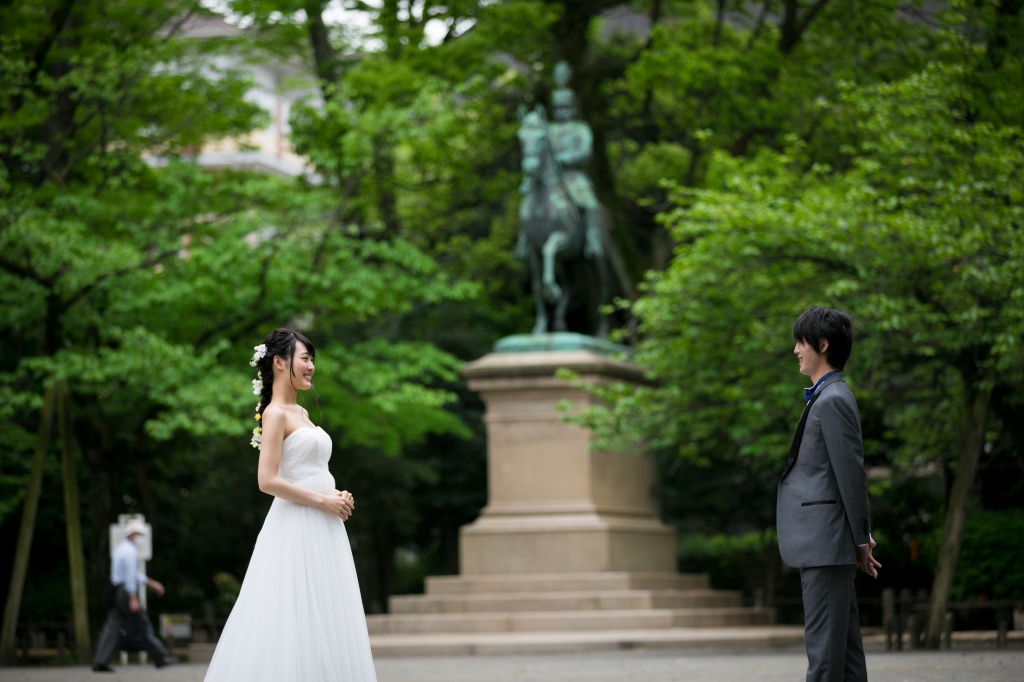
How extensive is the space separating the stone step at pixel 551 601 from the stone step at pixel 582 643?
1.10 metres

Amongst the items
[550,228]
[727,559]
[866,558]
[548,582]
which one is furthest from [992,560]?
[866,558]

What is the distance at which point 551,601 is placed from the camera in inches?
693

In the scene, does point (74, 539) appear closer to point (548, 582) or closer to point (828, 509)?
point (548, 582)

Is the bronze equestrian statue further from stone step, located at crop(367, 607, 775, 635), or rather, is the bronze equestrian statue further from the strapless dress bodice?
the strapless dress bodice

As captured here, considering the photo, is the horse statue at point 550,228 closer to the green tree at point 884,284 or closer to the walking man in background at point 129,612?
the green tree at point 884,284

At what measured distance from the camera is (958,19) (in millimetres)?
15656

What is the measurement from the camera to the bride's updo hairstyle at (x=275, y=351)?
276 inches

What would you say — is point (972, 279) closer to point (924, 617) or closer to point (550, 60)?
point (924, 617)

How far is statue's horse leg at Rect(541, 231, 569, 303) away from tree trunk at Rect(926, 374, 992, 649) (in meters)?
6.49

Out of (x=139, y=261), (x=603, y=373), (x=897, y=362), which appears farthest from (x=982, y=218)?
(x=139, y=261)

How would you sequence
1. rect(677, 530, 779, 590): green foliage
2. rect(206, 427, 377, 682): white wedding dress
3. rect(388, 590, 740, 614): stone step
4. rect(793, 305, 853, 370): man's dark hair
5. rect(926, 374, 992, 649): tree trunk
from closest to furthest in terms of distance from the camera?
rect(793, 305, 853, 370): man's dark hair, rect(206, 427, 377, 682): white wedding dress, rect(926, 374, 992, 649): tree trunk, rect(388, 590, 740, 614): stone step, rect(677, 530, 779, 590): green foliage

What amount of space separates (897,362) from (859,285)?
1474 millimetres

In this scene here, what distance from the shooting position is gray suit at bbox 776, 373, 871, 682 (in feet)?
20.4

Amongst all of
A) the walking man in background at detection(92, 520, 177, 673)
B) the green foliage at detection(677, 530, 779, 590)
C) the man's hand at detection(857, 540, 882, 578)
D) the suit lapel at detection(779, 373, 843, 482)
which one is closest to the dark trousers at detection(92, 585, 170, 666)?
the walking man in background at detection(92, 520, 177, 673)
